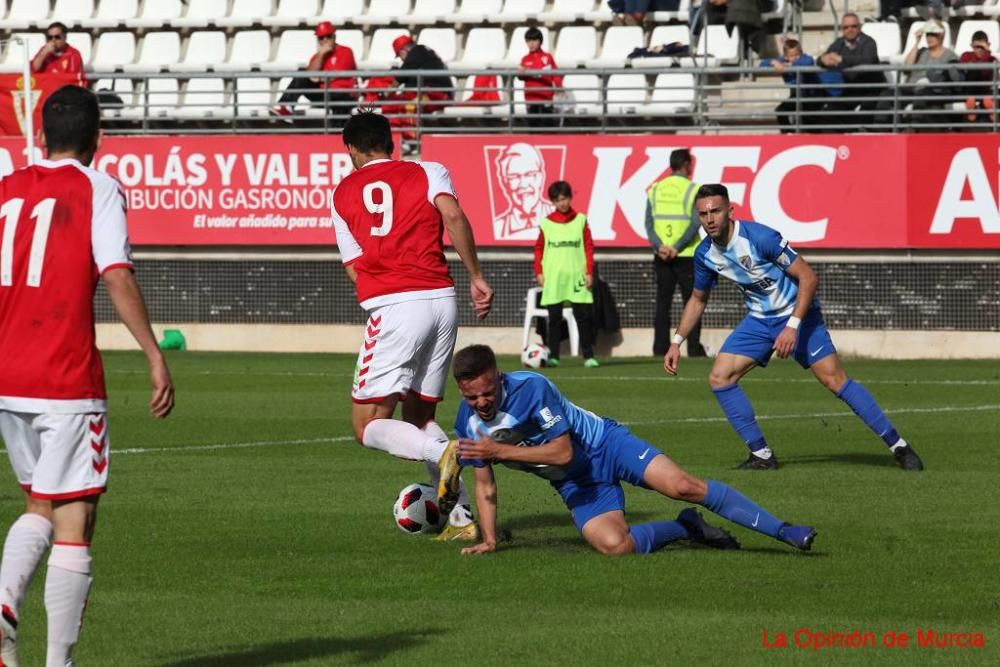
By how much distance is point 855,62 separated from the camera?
22609 mm

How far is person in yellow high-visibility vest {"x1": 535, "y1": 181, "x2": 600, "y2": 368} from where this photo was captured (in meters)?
20.5

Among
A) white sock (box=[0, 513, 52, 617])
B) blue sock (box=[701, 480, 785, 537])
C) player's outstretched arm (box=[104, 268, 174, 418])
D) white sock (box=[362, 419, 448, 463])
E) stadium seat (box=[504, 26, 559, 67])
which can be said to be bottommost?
blue sock (box=[701, 480, 785, 537])

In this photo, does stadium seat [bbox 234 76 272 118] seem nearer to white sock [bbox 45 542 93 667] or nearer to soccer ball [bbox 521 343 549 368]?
soccer ball [bbox 521 343 549 368]

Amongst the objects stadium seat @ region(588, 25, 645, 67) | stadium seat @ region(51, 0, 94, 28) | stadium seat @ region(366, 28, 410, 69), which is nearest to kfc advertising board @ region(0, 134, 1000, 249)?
stadium seat @ region(588, 25, 645, 67)

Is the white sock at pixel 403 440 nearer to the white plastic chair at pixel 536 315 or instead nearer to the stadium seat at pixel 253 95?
the white plastic chair at pixel 536 315

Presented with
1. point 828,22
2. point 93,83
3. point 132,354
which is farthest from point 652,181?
point 93,83

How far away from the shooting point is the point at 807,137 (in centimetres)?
2192

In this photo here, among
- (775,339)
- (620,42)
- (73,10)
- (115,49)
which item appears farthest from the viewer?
(73,10)

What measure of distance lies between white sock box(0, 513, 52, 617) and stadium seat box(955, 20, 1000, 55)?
820 inches

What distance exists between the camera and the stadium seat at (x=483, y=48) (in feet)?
87.8

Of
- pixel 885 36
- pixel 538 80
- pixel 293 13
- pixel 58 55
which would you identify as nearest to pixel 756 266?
pixel 538 80

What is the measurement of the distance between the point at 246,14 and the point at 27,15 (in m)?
3.98

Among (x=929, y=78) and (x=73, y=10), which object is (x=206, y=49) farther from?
(x=929, y=78)

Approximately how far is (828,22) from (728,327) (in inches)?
226
